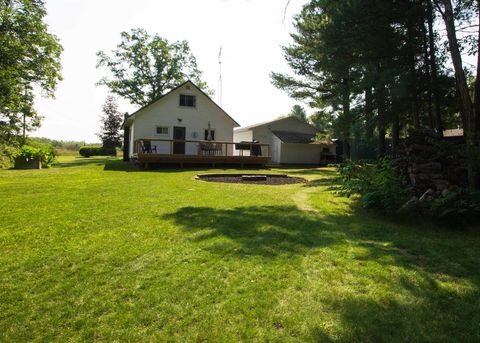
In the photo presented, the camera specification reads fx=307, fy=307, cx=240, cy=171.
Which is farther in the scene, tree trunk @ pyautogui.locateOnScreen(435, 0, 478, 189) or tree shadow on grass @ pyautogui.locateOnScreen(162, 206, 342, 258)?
tree trunk @ pyautogui.locateOnScreen(435, 0, 478, 189)

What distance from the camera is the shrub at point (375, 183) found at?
6.43m

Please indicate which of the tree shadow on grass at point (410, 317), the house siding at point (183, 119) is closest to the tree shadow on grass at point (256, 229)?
the tree shadow on grass at point (410, 317)

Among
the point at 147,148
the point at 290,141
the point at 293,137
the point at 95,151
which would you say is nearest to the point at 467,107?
the point at 147,148

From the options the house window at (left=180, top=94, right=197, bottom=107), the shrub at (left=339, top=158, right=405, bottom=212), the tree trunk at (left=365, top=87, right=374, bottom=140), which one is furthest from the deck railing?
the shrub at (left=339, top=158, right=405, bottom=212)

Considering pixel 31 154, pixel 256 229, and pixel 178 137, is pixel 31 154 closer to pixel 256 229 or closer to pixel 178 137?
pixel 178 137

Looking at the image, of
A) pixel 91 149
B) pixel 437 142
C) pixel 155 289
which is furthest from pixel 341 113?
pixel 91 149

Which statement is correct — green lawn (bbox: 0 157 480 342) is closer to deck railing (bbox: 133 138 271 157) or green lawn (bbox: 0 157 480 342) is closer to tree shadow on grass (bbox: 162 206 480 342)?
tree shadow on grass (bbox: 162 206 480 342)

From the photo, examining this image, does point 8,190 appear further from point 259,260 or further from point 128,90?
point 128,90

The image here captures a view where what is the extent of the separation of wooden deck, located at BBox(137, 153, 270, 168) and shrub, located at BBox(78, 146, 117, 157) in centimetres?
2475

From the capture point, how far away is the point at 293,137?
2745 centimetres

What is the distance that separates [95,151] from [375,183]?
3949 cm

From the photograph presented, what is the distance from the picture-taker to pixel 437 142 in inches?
270

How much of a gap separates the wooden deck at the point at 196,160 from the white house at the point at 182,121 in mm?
1871

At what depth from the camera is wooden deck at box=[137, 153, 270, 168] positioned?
17.1 meters
